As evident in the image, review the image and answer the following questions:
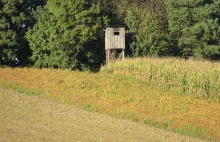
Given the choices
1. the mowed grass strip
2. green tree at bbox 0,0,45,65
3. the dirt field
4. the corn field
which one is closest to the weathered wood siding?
the corn field

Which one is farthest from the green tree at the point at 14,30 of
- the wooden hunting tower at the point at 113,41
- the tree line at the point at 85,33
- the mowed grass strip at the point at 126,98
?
the wooden hunting tower at the point at 113,41

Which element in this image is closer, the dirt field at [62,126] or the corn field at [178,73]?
the dirt field at [62,126]

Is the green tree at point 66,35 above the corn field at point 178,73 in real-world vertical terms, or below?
above

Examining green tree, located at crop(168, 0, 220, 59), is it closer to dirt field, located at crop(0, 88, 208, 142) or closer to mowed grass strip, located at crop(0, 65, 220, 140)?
mowed grass strip, located at crop(0, 65, 220, 140)

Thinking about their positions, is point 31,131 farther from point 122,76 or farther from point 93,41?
point 93,41

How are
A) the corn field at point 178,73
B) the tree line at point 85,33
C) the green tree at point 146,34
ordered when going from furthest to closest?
the green tree at point 146,34 < the tree line at point 85,33 < the corn field at point 178,73

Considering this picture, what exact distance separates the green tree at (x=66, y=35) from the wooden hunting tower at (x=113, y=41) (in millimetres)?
1011

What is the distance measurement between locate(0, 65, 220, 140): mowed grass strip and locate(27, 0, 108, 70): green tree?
3760 millimetres

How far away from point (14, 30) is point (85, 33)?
7.30 m

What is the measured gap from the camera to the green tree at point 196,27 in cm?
4416

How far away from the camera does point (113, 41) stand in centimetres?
4109

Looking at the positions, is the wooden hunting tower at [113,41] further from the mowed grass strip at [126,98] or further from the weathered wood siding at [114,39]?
the mowed grass strip at [126,98]

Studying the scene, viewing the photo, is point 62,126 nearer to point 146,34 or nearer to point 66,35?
point 66,35

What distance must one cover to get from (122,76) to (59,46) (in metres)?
7.23
